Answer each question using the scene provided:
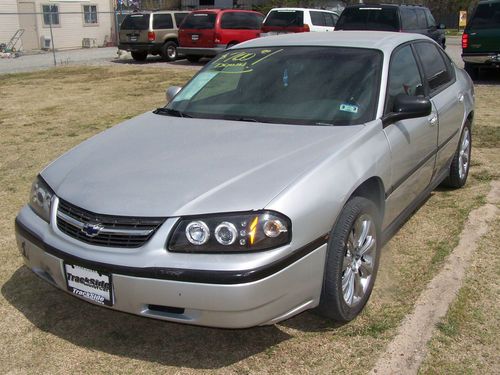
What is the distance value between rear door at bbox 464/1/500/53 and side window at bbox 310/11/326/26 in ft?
19.0

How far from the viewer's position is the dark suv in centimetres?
1387

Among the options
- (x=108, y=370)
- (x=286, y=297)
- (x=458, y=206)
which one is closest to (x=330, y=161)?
(x=286, y=297)

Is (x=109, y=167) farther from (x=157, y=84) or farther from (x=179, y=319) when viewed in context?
(x=157, y=84)

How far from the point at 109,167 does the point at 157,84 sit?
36.9 ft

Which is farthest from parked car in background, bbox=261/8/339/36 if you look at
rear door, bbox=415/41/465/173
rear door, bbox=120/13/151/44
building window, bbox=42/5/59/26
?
building window, bbox=42/5/59/26

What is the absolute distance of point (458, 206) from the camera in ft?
16.6

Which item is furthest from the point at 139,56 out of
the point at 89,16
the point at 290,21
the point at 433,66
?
the point at 433,66

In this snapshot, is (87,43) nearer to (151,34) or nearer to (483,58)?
(151,34)

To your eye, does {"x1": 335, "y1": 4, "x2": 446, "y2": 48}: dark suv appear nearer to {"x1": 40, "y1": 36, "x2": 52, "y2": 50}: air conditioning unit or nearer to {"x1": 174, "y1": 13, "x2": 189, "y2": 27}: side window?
{"x1": 174, "y1": 13, "x2": 189, "y2": 27}: side window

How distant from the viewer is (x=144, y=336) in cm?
314

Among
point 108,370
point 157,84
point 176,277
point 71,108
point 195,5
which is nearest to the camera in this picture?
point 176,277

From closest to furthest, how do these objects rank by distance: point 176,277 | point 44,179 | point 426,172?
point 176,277 → point 44,179 → point 426,172

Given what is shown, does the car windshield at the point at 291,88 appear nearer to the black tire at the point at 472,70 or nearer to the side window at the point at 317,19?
the black tire at the point at 472,70

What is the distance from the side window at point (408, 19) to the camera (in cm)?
1403
